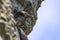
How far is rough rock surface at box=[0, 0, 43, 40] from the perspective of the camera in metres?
15.2

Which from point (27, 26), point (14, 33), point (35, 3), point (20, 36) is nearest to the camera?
point (14, 33)

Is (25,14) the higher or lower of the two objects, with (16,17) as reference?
lower

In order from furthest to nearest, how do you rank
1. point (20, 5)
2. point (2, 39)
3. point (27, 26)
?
1. point (27, 26)
2. point (20, 5)
3. point (2, 39)

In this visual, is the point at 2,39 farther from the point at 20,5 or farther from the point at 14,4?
the point at 20,5

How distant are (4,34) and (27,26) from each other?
26.4 ft

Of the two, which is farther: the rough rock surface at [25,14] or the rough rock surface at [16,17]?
the rough rock surface at [25,14]

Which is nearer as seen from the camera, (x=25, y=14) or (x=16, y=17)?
(x=16, y=17)

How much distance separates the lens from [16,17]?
811 inches

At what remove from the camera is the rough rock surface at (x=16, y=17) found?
15164mm

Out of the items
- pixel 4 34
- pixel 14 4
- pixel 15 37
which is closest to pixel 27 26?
pixel 14 4

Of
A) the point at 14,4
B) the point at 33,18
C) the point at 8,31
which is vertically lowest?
the point at 33,18

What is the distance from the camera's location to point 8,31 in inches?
603

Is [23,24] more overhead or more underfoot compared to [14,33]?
more underfoot

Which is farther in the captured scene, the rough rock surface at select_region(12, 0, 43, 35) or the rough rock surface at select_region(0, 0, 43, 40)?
the rough rock surface at select_region(12, 0, 43, 35)
